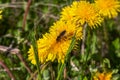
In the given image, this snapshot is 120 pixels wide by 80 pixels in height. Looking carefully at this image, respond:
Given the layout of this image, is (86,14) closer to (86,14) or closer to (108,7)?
(86,14)

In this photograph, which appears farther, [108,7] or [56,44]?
[108,7]

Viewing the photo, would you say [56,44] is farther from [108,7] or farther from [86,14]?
[108,7]

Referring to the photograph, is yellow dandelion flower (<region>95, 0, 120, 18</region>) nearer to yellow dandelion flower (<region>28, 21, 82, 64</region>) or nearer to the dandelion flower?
the dandelion flower

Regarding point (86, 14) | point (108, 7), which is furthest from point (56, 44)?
point (108, 7)

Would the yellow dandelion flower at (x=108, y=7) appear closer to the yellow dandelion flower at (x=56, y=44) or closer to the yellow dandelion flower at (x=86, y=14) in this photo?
the yellow dandelion flower at (x=86, y=14)

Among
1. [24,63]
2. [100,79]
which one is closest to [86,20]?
[100,79]

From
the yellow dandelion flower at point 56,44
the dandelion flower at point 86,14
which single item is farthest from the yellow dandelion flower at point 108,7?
the yellow dandelion flower at point 56,44
